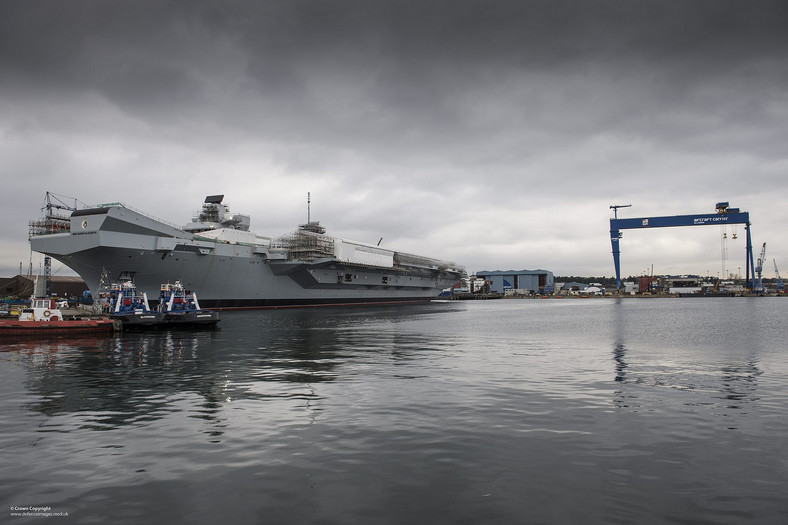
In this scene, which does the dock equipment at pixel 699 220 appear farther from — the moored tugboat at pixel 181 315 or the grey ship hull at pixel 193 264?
the moored tugboat at pixel 181 315

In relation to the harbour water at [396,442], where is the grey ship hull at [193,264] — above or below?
above

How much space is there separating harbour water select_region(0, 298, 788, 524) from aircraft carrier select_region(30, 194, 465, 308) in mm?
30284

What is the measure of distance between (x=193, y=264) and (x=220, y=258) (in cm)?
326

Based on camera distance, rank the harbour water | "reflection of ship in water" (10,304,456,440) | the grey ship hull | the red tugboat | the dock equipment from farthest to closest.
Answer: the dock equipment, the grey ship hull, the red tugboat, "reflection of ship in water" (10,304,456,440), the harbour water

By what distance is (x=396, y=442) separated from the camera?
9.14m

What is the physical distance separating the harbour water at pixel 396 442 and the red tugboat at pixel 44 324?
13.4 metres

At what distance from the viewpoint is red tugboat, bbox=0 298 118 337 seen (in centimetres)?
3006

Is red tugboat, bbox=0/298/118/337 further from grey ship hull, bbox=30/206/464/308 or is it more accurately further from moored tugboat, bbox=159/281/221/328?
grey ship hull, bbox=30/206/464/308

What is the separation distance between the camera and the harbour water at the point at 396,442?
21.0 ft

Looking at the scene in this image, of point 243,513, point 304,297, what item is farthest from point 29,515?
point 304,297

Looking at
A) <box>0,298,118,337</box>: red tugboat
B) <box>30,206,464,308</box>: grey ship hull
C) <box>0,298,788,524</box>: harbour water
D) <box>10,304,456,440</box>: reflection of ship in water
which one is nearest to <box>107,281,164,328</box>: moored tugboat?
<box>0,298,118,337</box>: red tugboat

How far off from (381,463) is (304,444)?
1.79 metres

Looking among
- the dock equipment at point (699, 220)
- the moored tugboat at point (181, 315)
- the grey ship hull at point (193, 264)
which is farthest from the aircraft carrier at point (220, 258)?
the dock equipment at point (699, 220)

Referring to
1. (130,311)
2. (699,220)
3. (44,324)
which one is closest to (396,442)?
(44,324)
